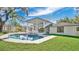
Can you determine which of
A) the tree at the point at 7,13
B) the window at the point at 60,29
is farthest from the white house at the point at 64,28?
the tree at the point at 7,13

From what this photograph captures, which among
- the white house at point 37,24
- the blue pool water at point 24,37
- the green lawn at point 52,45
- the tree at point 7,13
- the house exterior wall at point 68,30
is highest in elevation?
the tree at point 7,13

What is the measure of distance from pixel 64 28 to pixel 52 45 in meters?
0.27

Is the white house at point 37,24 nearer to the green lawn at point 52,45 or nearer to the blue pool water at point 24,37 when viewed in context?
the blue pool water at point 24,37

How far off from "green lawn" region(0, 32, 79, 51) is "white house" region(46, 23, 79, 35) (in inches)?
2.6

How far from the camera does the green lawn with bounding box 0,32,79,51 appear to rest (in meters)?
2.45

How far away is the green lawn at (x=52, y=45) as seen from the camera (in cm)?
245

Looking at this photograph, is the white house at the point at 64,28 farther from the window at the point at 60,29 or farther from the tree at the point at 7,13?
the tree at the point at 7,13

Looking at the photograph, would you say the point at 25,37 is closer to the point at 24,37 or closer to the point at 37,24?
the point at 24,37

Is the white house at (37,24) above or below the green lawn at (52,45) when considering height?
above

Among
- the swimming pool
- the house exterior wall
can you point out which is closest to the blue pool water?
the swimming pool

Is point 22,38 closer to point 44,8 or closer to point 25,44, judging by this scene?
point 25,44

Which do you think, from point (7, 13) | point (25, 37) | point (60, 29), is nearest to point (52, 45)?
point (60, 29)

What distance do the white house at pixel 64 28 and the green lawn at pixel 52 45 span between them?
0.07 metres

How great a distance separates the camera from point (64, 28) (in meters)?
2.50
